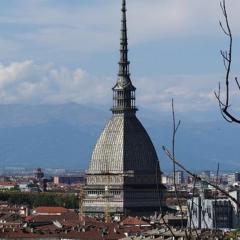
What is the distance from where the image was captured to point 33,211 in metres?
100

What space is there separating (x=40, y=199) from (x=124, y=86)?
18.2 m

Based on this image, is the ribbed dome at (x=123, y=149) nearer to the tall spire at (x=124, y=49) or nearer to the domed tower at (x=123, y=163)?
the domed tower at (x=123, y=163)

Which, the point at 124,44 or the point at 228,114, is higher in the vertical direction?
the point at 124,44

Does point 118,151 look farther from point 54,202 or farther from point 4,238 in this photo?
point 4,238

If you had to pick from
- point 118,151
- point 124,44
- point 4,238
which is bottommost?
point 4,238

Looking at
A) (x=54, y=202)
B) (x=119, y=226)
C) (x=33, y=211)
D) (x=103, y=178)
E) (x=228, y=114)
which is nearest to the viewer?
(x=228, y=114)

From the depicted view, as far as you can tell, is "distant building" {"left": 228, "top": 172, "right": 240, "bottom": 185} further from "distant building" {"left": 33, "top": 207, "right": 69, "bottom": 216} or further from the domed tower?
"distant building" {"left": 33, "top": 207, "right": 69, "bottom": 216}

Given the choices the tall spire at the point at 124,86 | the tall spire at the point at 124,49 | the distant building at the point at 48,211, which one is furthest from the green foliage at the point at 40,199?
the distant building at the point at 48,211

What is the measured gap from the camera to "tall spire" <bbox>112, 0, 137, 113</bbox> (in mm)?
105750

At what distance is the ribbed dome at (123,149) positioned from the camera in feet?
354

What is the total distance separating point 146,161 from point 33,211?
11376 mm

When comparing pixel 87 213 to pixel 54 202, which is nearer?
pixel 87 213

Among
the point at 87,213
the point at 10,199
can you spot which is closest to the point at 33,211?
the point at 87,213

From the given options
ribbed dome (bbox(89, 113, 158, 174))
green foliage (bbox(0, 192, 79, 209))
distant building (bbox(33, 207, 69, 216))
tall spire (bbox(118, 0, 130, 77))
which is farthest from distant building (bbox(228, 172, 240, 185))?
distant building (bbox(33, 207, 69, 216))
